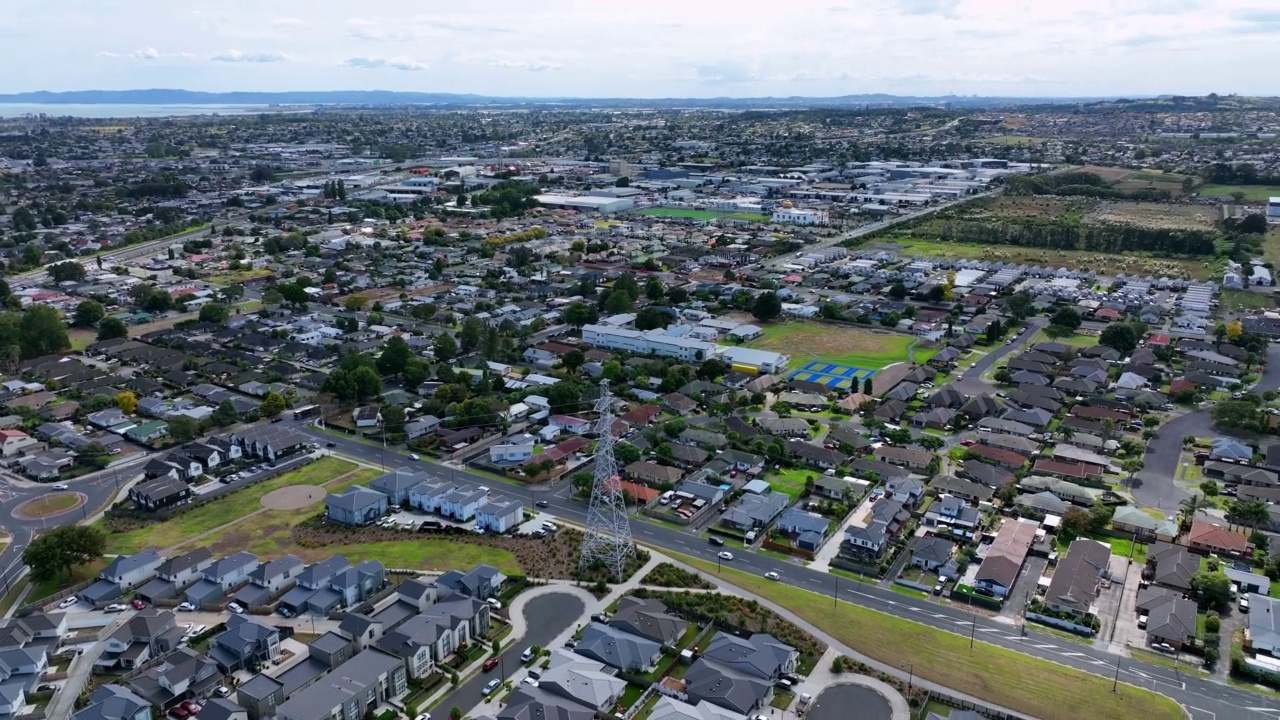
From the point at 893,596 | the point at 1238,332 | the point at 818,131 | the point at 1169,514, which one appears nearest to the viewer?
the point at 893,596

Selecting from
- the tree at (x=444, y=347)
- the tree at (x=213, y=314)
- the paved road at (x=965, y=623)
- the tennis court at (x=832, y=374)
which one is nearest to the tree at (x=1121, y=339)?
the tennis court at (x=832, y=374)

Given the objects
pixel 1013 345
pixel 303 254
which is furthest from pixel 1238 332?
pixel 303 254

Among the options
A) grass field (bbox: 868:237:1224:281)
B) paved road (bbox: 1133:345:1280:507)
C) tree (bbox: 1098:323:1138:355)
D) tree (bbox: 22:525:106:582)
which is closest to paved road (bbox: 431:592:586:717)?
tree (bbox: 22:525:106:582)

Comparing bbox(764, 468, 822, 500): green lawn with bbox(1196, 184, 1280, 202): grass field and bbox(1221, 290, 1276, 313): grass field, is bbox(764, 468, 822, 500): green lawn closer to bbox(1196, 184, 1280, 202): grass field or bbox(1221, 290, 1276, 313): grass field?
bbox(1221, 290, 1276, 313): grass field

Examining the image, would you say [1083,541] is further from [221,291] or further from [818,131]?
[818,131]

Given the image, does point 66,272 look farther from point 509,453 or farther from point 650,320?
point 509,453
